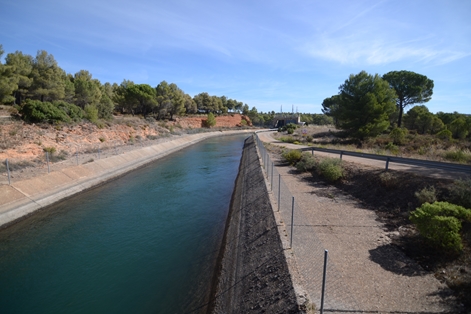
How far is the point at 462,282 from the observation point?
17.7 feet

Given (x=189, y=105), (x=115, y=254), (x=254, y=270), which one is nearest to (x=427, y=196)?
(x=254, y=270)

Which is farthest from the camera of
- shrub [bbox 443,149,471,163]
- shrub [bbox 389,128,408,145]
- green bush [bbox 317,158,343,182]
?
shrub [bbox 389,128,408,145]

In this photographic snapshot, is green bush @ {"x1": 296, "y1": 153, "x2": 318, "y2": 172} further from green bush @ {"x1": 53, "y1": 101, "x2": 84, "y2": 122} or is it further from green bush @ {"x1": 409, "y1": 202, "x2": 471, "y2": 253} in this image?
green bush @ {"x1": 53, "y1": 101, "x2": 84, "y2": 122}

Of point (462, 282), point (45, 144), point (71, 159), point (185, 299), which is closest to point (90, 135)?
point (45, 144)

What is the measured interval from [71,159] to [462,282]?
29084 millimetres

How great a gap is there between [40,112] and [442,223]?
37799mm

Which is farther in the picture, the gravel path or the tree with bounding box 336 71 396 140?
the tree with bounding box 336 71 396 140

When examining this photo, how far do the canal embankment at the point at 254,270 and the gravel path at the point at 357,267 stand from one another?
419mm

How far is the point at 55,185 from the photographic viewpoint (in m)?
18.2

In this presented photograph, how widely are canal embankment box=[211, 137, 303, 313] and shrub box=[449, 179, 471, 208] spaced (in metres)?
6.23

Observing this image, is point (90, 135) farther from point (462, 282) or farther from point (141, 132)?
point (462, 282)

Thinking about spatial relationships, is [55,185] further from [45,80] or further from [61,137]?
[45,80]

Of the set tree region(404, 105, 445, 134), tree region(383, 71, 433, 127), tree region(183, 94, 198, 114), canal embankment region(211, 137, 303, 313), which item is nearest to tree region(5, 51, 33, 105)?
canal embankment region(211, 137, 303, 313)

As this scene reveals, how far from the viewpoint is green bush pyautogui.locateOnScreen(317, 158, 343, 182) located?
589 inches
